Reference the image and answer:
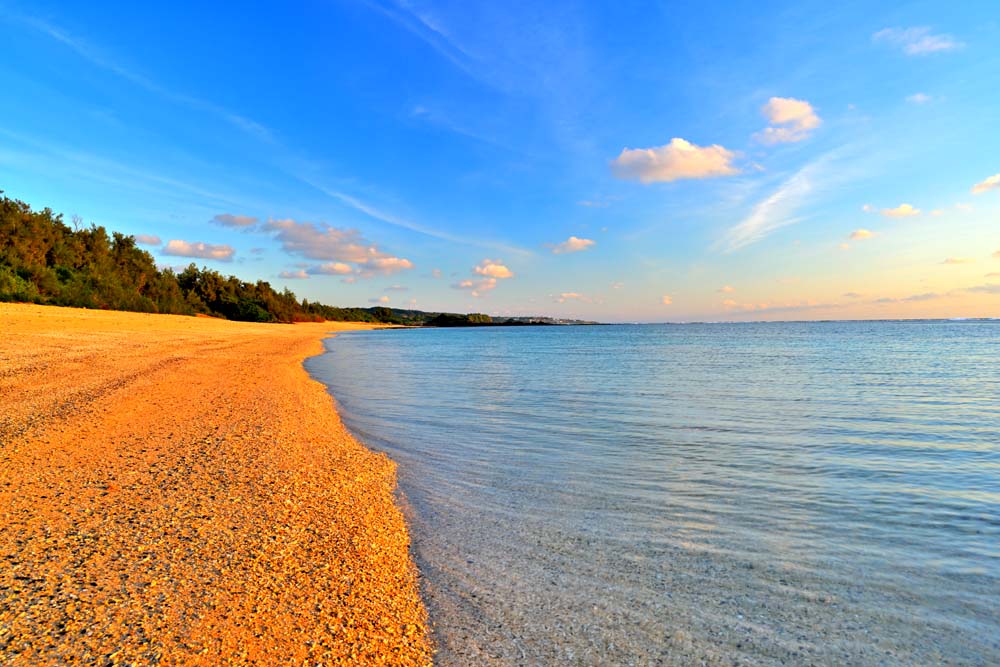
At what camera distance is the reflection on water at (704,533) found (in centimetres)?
333

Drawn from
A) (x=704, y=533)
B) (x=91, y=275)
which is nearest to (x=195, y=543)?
(x=704, y=533)

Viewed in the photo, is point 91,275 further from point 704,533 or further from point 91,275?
point 704,533

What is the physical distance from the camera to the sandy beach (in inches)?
116

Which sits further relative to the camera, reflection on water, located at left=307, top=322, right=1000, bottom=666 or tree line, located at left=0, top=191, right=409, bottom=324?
tree line, located at left=0, top=191, right=409, bottom=324

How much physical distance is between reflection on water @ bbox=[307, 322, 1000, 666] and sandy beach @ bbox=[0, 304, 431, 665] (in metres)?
0.50

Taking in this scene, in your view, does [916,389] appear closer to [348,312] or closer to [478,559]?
[478,559]

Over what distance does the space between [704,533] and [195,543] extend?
478cm

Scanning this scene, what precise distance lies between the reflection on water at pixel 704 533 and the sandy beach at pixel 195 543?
50cm

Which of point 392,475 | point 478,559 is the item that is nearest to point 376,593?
point 478,559

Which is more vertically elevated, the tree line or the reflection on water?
the tree line

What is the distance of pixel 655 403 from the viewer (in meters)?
13.6

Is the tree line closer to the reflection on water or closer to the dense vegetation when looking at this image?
the dense vegetation

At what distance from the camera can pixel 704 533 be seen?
5020 mm

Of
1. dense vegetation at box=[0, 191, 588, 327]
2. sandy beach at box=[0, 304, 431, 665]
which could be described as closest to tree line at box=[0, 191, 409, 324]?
dense vegetation at box=[0, 191, 588, 327]
